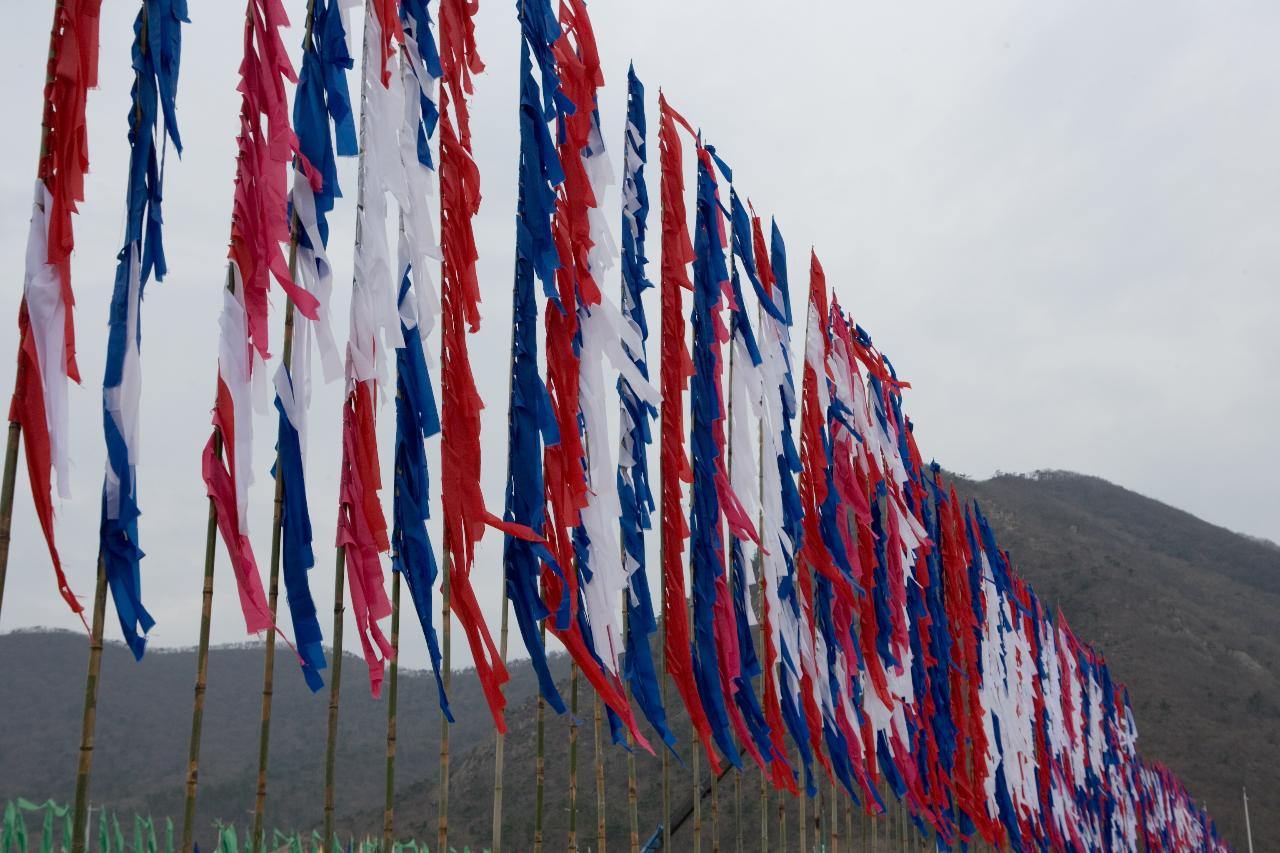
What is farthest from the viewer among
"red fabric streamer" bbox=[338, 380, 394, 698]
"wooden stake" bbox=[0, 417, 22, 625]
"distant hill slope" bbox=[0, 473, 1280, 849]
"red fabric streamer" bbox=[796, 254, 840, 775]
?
"distant hill slope" bbox=[0, 473, 1280, 849]

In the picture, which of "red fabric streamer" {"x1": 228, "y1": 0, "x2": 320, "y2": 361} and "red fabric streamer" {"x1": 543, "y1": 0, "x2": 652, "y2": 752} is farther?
"red fabric streamer" {"x1": 543, "y1": 0, "x2": 652, "y2": 752}

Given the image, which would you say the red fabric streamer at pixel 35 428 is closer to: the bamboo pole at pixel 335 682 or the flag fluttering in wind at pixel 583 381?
the bamboo pole at pixel 335 682

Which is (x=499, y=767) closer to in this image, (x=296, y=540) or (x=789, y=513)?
(x=296, y=540)

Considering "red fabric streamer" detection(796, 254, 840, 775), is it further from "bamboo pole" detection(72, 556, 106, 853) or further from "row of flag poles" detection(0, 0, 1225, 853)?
"bamboo pole" detection(72, 556, 106, 853)

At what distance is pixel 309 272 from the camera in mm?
6262

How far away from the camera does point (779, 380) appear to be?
1113cm

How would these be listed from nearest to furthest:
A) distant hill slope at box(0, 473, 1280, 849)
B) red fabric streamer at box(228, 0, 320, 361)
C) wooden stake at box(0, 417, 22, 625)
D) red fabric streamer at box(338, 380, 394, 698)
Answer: wooden stake at box(0, 417, 22, 625) → red fabric streamer at box(228, 0, 320, 361) → red fabric streamer at box(338, 380, 394, 698) → distant hill slope at box(0, 473, 1280, 849)

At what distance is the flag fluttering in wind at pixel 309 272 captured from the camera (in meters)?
5.89

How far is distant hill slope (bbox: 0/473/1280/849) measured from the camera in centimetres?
3756

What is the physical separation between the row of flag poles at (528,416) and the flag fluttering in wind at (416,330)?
0.01 meters

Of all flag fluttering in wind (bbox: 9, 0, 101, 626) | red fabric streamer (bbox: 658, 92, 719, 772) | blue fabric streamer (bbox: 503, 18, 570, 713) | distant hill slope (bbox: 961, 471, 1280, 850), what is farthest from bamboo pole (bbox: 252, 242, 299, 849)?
distant hill slope (bbox: 961, 471, 1280, 850)

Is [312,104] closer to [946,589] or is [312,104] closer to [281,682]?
[946,589]

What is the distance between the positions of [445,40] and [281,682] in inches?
2662

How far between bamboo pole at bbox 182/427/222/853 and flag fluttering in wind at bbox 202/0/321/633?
38 millimetres
